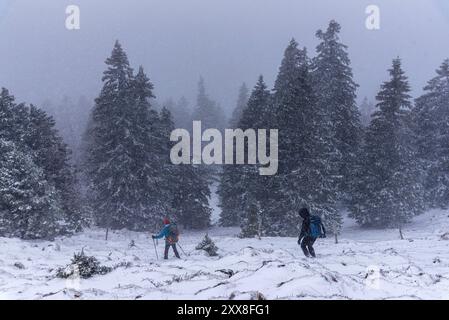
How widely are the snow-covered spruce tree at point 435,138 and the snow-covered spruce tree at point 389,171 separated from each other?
2417 mm

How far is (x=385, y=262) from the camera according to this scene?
12406 mm

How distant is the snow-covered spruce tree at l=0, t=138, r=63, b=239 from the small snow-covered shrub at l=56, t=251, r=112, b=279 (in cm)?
1111

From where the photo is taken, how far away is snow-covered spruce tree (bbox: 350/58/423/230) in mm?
29500

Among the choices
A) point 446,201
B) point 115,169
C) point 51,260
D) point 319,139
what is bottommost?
point 51,260

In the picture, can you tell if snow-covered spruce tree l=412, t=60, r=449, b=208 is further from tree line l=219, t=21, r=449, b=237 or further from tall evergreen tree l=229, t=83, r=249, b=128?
tall evergreen tree l=229, t=83, r=249, b=128

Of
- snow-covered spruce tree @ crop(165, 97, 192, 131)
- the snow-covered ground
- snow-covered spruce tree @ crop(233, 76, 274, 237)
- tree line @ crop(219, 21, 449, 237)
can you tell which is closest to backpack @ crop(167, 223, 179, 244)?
the snow-covered ground

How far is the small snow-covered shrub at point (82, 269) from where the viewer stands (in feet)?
34.2

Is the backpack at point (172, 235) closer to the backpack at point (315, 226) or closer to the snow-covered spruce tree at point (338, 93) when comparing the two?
the backpack at point (315, 226)

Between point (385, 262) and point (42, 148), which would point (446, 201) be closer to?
point (385, 262)

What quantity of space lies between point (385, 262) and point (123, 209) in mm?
22196
